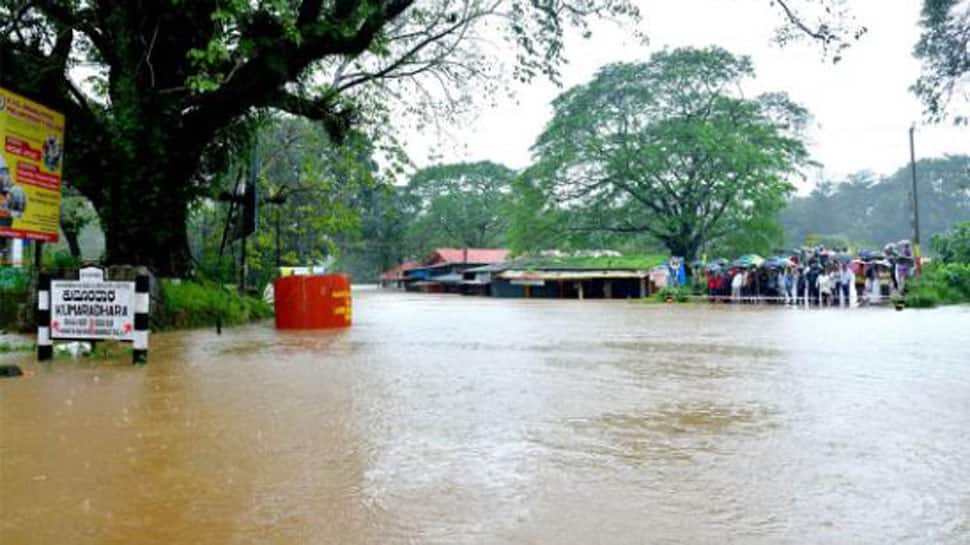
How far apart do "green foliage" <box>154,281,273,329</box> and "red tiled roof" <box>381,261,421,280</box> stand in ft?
180

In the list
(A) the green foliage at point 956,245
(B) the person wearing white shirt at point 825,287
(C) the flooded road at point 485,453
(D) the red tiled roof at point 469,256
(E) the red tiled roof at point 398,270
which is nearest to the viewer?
(C) the flooded road at point 485,453

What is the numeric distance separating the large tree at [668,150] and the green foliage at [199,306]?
2567 centimetres

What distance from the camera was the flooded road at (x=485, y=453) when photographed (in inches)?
103

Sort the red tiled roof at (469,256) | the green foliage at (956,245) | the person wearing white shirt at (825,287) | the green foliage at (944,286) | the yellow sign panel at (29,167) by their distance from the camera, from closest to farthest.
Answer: the yellow sign panel at (29,167)
the green foliage at (944,286)
the person wearing white shirt at (825,287)
the green foliage at (956,245)
the red tiled roof at (469,256)

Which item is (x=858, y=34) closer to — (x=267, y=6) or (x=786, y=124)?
(x=267, y=6)

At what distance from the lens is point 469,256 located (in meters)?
63.5

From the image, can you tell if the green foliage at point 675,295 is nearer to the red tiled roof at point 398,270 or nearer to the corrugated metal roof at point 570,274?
the corrugated metal roof at point 570,274

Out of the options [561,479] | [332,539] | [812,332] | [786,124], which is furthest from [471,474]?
[786,124]

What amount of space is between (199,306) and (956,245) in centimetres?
3077

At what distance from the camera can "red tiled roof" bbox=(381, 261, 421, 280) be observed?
233 feet

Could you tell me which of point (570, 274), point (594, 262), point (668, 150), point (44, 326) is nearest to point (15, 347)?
point (44, 326)

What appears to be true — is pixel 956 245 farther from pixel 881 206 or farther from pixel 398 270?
pixel 398 270

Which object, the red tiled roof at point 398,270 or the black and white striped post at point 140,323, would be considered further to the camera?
the red tiled roof at point 398,270

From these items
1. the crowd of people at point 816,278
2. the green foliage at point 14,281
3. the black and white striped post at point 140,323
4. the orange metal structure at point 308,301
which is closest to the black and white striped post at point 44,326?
the black and white striped post at point 140,323
